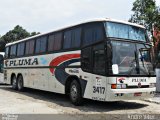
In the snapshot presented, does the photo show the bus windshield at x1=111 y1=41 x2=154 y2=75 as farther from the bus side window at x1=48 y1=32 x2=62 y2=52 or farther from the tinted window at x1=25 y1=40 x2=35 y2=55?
the tinted window at x1=25 y1=40 x2=35 y2=55

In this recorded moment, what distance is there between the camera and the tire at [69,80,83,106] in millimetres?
11680

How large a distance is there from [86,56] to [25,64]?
6.94 metres

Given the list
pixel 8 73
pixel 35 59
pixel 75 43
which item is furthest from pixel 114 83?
pixel 8 73

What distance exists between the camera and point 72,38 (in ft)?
41.2

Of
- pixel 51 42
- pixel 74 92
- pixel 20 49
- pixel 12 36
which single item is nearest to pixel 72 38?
pixel 51 42

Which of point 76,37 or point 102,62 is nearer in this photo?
point 102,62

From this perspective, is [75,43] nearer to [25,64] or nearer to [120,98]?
[120,98]

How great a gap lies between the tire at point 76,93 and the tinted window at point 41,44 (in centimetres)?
356

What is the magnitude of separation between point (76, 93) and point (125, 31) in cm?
306

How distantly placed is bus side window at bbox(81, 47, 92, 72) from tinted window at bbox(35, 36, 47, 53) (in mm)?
3995

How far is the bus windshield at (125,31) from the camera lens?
10.8 metres

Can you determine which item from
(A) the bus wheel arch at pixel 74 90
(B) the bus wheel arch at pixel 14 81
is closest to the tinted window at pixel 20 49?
(B) the bus wheel arch at pixel 14 81

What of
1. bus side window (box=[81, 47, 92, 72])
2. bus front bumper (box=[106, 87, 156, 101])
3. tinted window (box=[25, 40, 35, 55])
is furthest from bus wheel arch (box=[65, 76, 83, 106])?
tinted window (box=[25, 40, 35, 55])

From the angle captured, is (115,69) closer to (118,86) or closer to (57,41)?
(118,86)
